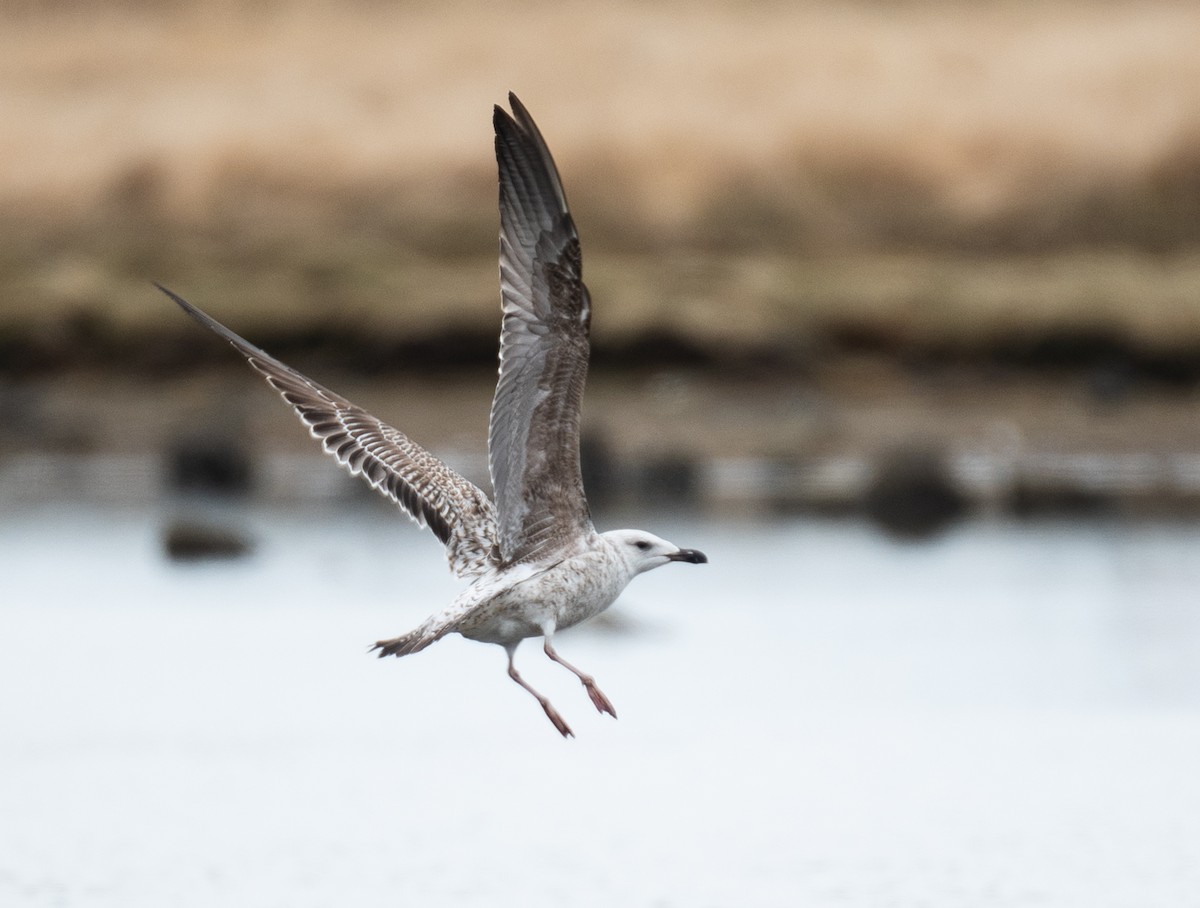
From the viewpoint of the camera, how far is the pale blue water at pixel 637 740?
14.1 m

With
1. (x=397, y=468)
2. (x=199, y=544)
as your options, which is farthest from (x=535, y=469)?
(x=199, y=544)

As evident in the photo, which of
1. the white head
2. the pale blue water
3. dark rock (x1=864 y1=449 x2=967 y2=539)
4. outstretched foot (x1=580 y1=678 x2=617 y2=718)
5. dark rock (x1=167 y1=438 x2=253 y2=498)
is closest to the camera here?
outstretched foot (x1=580 y1=678 x2=617 y2=718)

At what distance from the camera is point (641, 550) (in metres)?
11.3

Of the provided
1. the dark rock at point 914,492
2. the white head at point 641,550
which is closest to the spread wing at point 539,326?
the white head at point 641,550

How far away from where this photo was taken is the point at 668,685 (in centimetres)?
1980

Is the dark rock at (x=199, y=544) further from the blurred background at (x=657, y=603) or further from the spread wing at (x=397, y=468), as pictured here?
the spread wing at (x=397, y=468)

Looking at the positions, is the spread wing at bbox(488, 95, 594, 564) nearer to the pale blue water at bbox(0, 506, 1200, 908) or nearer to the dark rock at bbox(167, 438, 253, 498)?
the pale blue water at bbox(0, 506, 1200, 908)

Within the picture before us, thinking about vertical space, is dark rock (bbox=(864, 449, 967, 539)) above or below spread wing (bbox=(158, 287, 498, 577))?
below

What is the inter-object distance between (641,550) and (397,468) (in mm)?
1525

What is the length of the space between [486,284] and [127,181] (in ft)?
78.7

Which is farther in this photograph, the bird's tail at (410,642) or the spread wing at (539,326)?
the spread wing at (539,326)

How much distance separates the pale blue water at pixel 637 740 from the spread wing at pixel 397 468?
2796 mm

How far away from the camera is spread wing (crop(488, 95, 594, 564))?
10.6 meters

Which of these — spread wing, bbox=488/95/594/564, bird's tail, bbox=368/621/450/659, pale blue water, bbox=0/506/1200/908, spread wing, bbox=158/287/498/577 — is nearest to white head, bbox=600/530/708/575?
spread wing, bbox=488/95/594/564
